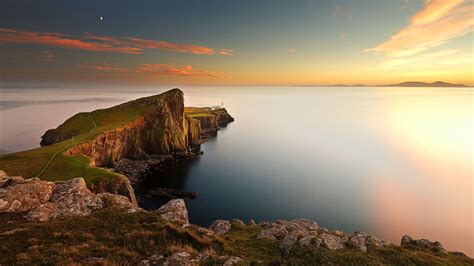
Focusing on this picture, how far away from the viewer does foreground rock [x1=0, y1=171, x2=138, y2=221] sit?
2506 centimetres

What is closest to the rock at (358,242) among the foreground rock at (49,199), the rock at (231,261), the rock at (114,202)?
the rock at (231,261)

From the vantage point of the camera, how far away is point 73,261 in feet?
56.3

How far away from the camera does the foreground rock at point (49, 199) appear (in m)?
25.1

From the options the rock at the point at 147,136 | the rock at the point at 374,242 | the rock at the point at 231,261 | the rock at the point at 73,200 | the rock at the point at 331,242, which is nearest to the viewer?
the rock at the point at 231,261

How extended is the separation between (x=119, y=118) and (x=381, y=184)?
10652 centimetres

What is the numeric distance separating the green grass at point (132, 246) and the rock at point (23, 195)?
130 centimetres

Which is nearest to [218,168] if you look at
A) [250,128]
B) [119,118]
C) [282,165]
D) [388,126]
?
[282,165]

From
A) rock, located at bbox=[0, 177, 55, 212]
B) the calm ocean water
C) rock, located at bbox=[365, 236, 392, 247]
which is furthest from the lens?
the calm ocean water

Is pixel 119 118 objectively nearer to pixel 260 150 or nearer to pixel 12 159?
pixel 12 159

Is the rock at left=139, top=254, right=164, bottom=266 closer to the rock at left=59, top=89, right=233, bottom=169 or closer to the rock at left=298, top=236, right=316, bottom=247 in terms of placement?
the rock at left=298, top=236, right=316, bottom=247

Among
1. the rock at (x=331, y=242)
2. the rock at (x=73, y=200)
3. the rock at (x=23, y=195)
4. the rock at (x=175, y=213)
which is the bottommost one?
the rock at (x=331, y=242)

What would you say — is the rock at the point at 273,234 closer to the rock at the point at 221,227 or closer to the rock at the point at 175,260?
the rock at the point at 221,227

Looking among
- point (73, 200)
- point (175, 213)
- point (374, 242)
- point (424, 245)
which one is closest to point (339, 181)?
point (424, 245)

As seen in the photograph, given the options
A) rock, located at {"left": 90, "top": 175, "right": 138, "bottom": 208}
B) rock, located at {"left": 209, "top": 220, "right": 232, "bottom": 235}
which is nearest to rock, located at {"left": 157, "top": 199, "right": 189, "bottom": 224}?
rock, located at {"left": 209, "top": 220, "right": 232, "bottom": 235}
